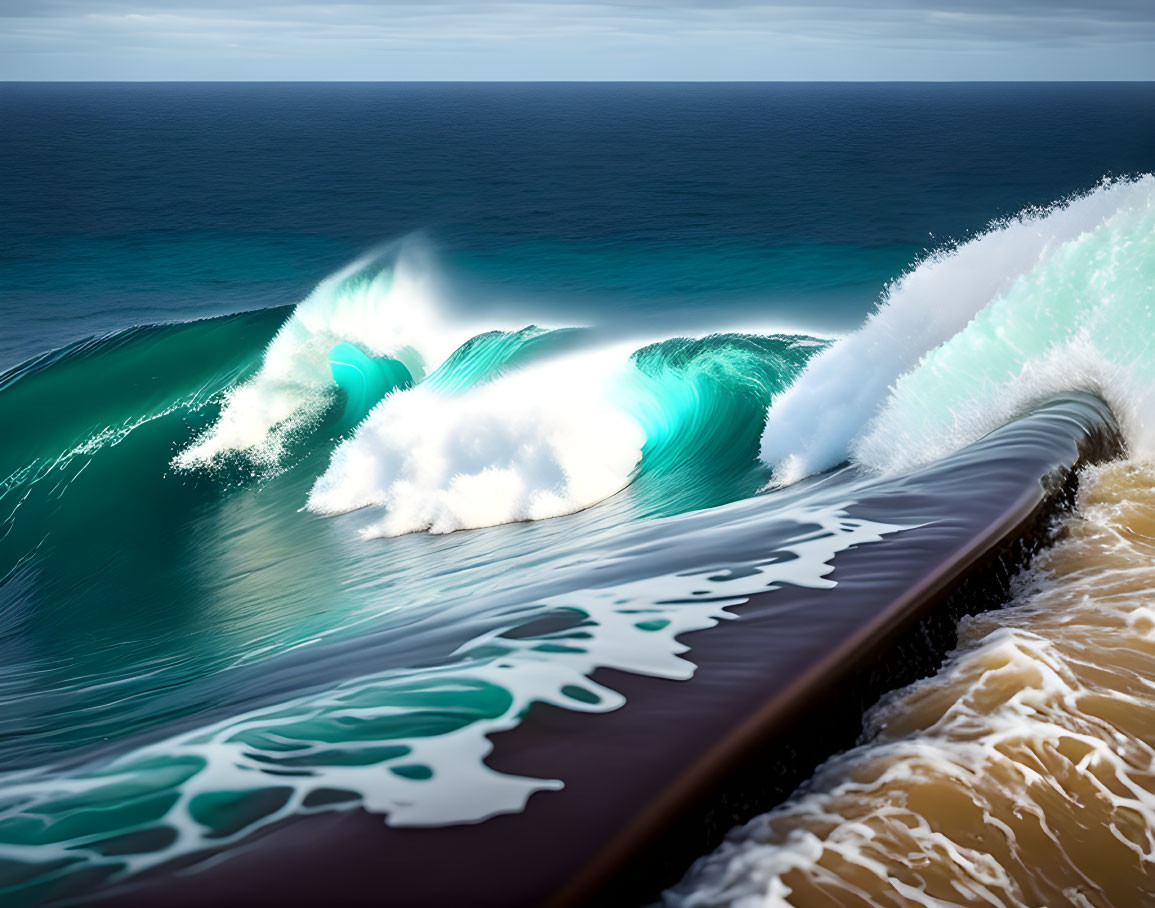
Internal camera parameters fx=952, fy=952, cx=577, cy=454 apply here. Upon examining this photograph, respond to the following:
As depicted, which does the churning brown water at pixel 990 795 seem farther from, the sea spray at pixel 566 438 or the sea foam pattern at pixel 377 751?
the sea spray at pixel 566 438

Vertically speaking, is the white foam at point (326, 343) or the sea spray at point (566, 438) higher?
the white foam at point (326, 343)

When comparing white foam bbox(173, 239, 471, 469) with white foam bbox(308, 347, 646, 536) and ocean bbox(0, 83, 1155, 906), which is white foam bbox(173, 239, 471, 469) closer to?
ocean bbox(0, 83, 1155, 906)

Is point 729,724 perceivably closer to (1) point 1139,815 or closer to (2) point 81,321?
(1) point 1139,815

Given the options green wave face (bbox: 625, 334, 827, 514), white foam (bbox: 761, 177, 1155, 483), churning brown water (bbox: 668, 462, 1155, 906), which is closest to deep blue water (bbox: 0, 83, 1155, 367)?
green wave face (bbox: 625, 334, 827, 514)

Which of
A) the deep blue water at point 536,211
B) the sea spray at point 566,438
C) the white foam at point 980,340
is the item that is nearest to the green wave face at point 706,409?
the sea spray at point 566,438

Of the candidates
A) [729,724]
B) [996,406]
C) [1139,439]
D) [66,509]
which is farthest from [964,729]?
[66,509]
